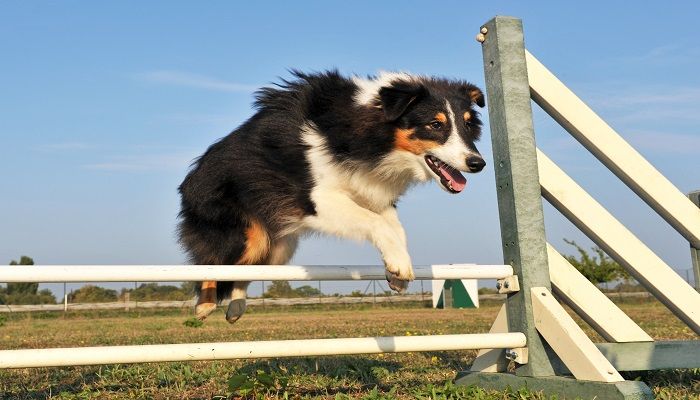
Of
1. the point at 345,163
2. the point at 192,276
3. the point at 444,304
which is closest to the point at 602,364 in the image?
the point at 345,163

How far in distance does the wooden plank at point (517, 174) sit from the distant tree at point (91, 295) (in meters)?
24.2

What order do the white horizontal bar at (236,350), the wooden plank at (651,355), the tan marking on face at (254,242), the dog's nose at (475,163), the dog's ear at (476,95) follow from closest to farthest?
the white horizontal bar at (236,350) → the dog's nose at (475,163) → the wooden plank at (651,355) → the dog's ear at (476,95) → the tan marking on face at (254,242)

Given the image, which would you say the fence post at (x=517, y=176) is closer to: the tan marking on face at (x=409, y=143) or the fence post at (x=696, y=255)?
the tan marking on face at (x=409, y=143)

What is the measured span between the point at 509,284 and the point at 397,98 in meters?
1.14

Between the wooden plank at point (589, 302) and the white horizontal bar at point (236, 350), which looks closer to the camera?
the white horizontal bar at point (236, 350)

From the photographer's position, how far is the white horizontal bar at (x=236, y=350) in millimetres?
2781

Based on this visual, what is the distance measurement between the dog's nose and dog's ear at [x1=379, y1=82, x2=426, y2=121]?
513 millimetres

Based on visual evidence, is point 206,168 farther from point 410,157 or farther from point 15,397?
point 15,397

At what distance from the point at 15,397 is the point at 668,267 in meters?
3.51

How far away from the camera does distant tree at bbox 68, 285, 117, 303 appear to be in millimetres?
25873

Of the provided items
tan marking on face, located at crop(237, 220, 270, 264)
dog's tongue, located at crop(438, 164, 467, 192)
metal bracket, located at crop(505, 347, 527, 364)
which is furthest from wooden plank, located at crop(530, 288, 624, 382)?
tan marking on face, located at crop(237, 220, 270, 264)

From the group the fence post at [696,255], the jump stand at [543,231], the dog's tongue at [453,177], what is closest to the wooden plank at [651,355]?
the jump stand at [543,231]

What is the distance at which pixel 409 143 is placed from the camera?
3.74 metres

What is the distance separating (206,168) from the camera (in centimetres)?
444
